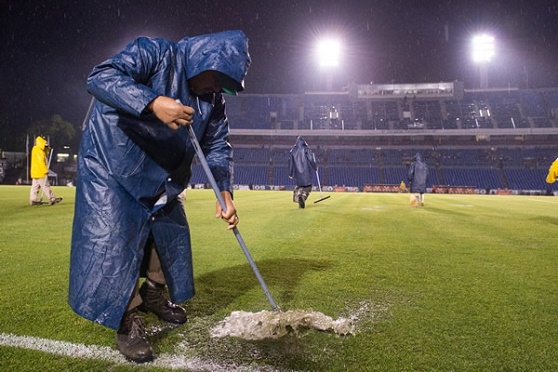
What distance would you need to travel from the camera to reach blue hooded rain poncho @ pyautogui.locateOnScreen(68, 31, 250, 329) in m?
2.29

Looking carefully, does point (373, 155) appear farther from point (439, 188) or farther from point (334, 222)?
point (334, 222)

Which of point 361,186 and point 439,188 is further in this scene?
point 361,186

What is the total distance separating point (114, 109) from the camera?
2.41 meters

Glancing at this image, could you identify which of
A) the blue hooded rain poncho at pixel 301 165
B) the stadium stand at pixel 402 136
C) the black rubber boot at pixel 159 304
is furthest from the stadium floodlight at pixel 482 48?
the black rubber boot at pixel 159 304

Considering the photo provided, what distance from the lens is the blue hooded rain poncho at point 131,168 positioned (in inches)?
90.0

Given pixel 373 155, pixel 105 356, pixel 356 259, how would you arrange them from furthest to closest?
1. pixel 373 155
2. pixel 356 259
3. pixel 105 356

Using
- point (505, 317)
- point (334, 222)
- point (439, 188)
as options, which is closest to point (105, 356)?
point (505, 317)

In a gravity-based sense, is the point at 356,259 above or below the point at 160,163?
below

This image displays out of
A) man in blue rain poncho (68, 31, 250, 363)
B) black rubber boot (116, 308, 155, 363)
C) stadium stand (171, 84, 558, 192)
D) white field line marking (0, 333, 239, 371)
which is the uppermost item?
stadium stand (171, 84, 558, 192)

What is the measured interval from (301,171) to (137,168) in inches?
454

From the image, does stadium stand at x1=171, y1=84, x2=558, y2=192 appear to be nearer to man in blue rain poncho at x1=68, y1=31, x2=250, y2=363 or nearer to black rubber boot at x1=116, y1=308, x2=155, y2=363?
man in blue rain poncho at x1=68, y1=31, x2=250, y2=363

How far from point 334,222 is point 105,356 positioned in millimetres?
7793

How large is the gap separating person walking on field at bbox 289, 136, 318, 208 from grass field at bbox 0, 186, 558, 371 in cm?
676

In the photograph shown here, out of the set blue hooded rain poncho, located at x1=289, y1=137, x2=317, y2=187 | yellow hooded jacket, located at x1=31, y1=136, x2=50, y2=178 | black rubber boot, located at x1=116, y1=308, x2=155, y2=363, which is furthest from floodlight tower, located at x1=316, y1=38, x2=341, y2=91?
black rubber boot, located at x1=116, y1=308, x2=155, y2=363
